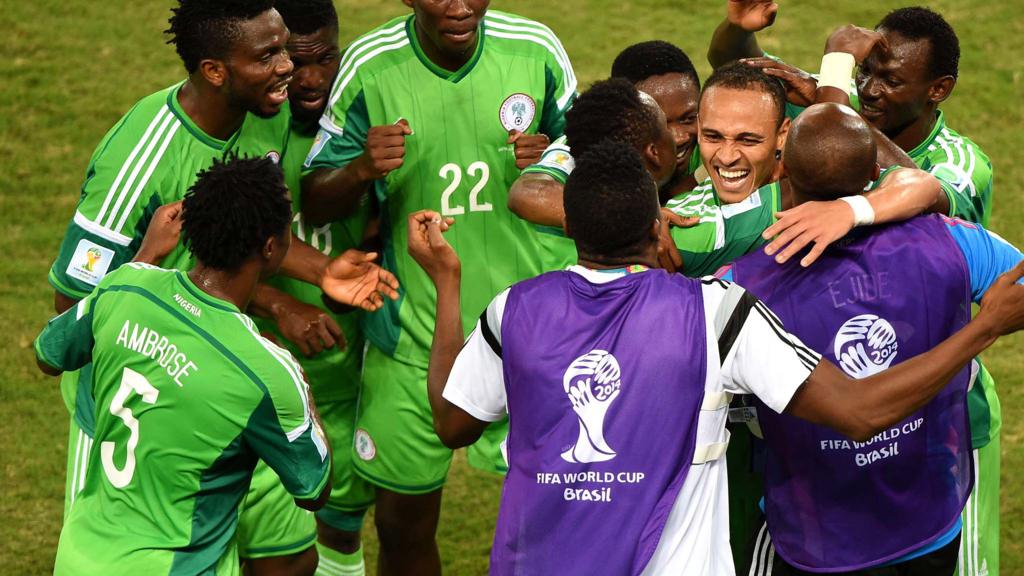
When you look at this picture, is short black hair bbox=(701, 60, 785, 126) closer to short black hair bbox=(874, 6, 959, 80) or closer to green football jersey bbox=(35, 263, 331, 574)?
short black hair bbox=(874, 6, 959, 80)

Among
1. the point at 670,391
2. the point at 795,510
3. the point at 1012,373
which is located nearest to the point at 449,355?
the point at 670,391

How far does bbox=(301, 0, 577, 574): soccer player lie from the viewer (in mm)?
6215

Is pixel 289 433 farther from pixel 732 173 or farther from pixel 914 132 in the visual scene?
pixel 914 132

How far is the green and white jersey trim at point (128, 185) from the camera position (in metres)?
5.51

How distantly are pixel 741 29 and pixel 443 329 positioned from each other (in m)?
2.63

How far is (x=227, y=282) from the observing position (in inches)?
189

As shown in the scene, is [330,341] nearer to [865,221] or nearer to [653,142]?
[653,142]

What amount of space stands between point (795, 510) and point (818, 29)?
9.15m

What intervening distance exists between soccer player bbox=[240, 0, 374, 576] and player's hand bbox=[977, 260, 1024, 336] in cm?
284


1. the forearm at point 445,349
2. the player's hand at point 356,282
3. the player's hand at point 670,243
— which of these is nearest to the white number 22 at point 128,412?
the forearm at point 445,349

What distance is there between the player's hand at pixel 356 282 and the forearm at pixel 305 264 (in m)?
0.09

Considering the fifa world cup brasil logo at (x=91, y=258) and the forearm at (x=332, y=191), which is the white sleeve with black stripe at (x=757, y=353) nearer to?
the forearm at (x=332, y=191)

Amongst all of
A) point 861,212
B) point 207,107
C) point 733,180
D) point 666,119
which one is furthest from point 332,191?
point 861,212

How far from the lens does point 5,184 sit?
11258 millimetres
